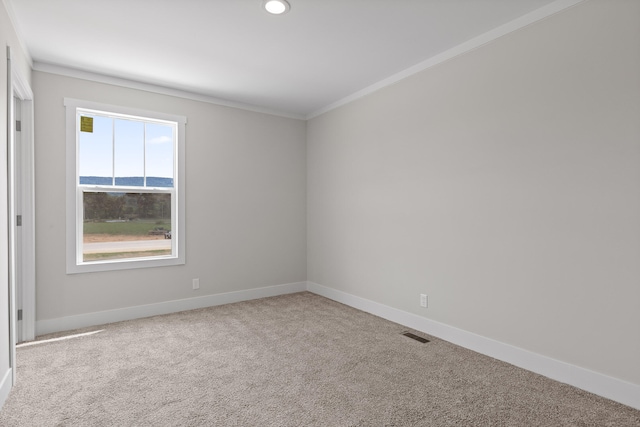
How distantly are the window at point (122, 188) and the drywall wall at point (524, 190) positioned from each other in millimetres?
2357

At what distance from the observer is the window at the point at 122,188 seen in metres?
3.73

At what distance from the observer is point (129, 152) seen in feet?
13.3

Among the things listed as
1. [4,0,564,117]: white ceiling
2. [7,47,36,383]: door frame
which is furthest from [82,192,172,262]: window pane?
[4,0,564,117]: white ceiling

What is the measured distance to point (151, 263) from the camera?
414cm

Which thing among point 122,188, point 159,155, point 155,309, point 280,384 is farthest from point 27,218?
point 280,384

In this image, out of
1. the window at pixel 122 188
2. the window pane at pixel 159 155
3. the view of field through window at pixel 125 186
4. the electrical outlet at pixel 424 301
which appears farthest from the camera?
the window pane at pixel 159 155

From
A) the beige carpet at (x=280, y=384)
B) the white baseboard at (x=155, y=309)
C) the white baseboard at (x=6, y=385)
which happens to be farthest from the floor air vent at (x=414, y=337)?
the white baseboard at (x=6, y=385)

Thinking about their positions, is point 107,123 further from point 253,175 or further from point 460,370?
point 460,370

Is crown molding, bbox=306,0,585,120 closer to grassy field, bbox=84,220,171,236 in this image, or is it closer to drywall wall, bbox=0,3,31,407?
grassy field, bbox=84,220,171,236

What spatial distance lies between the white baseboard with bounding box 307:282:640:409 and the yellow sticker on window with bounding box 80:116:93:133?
3604 millimetres

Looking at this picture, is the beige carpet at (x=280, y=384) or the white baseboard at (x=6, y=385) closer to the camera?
the beige carpet at (x=280, y=384)

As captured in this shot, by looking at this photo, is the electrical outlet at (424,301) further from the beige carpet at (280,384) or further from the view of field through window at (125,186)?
the view of field through window at (125,186)

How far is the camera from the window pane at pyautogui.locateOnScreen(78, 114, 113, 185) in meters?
3.79

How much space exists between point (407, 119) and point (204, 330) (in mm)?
2987
